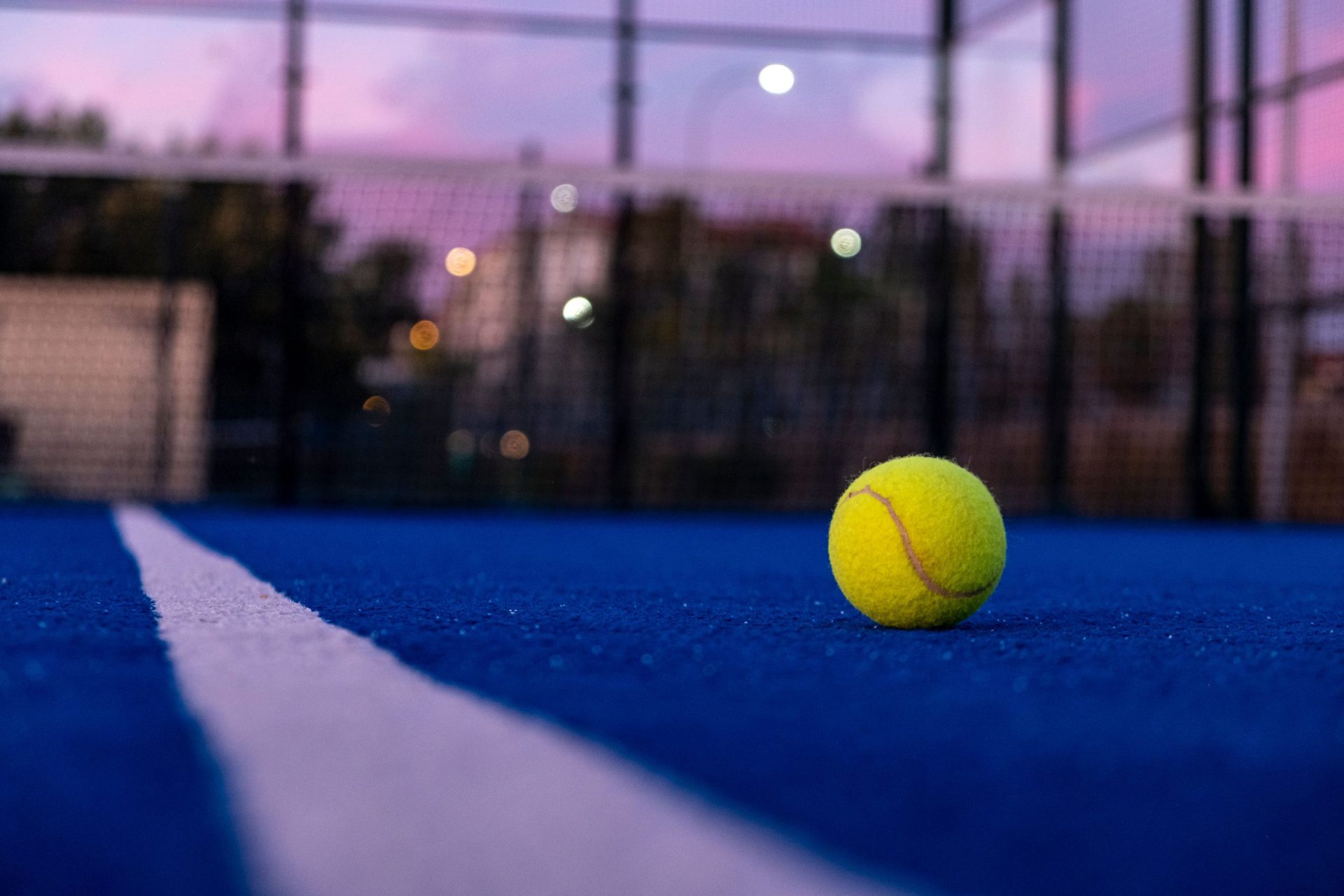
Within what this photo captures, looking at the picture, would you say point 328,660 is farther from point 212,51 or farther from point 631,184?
point 212,51

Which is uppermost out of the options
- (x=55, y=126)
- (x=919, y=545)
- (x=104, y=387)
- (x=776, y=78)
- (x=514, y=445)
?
(x=776, y=78)

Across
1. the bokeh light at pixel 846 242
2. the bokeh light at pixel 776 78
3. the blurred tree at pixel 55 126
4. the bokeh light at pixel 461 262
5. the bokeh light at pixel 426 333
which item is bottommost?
the bokeh light at pixel 426 333

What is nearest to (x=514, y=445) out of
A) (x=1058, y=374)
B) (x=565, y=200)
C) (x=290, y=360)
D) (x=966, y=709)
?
(x=290, y=360)

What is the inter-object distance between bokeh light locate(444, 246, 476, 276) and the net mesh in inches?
0.6

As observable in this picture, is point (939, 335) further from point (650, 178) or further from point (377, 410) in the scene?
point (377, 410)

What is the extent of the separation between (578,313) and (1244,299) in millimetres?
4169

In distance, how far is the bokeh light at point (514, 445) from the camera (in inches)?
323

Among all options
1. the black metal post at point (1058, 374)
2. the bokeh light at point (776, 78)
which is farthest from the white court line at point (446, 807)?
the bokeh light at point (776, 78)

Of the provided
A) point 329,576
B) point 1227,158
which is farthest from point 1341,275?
point 329,576

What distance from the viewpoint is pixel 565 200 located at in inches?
305

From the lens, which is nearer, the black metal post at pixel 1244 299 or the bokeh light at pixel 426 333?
the bokeh light at pixel 426 333

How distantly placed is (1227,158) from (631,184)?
4162mm

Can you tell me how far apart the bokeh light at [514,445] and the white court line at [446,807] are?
22.5 feet

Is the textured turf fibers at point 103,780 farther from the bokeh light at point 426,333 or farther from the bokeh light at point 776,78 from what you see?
the bokeh light at point 776,78
